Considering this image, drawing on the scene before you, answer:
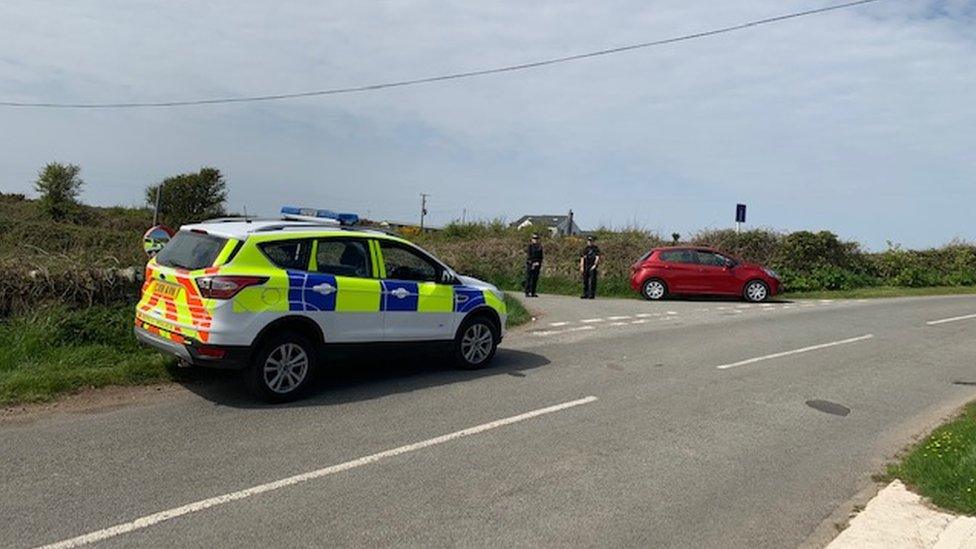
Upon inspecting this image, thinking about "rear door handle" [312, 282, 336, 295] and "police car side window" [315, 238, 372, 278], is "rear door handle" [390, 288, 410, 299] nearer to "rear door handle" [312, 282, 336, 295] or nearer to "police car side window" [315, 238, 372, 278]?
"police car side window" [315, 238, 372, 278]

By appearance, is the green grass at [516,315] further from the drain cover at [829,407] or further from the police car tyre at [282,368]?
the police car tyre at [282,368]

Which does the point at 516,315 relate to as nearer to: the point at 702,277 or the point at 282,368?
the point at 282,368

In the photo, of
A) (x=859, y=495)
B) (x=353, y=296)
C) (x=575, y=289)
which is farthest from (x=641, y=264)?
(x=859, y=495)

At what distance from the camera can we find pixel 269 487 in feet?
15.9

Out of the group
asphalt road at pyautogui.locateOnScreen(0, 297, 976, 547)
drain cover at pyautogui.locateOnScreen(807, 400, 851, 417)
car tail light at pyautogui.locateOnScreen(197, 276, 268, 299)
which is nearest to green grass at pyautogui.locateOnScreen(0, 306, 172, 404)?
asphalt road at pyautogui.locateOnScreen(0, 297, 976, 547)

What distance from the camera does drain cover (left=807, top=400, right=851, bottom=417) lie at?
7547 millimetres

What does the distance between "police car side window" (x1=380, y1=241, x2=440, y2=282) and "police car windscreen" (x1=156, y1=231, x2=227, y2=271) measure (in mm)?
1817

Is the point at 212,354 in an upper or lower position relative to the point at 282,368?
upper

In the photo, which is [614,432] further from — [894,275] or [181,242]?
[894,275]

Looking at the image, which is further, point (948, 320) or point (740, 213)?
Answer: point (740, 213)

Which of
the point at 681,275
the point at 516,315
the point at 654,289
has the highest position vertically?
the point at 681,275

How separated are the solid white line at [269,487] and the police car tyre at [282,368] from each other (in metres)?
1.76

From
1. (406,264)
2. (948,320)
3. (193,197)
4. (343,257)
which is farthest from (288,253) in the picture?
(193,197)

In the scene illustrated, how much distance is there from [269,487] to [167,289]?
10.0ft
